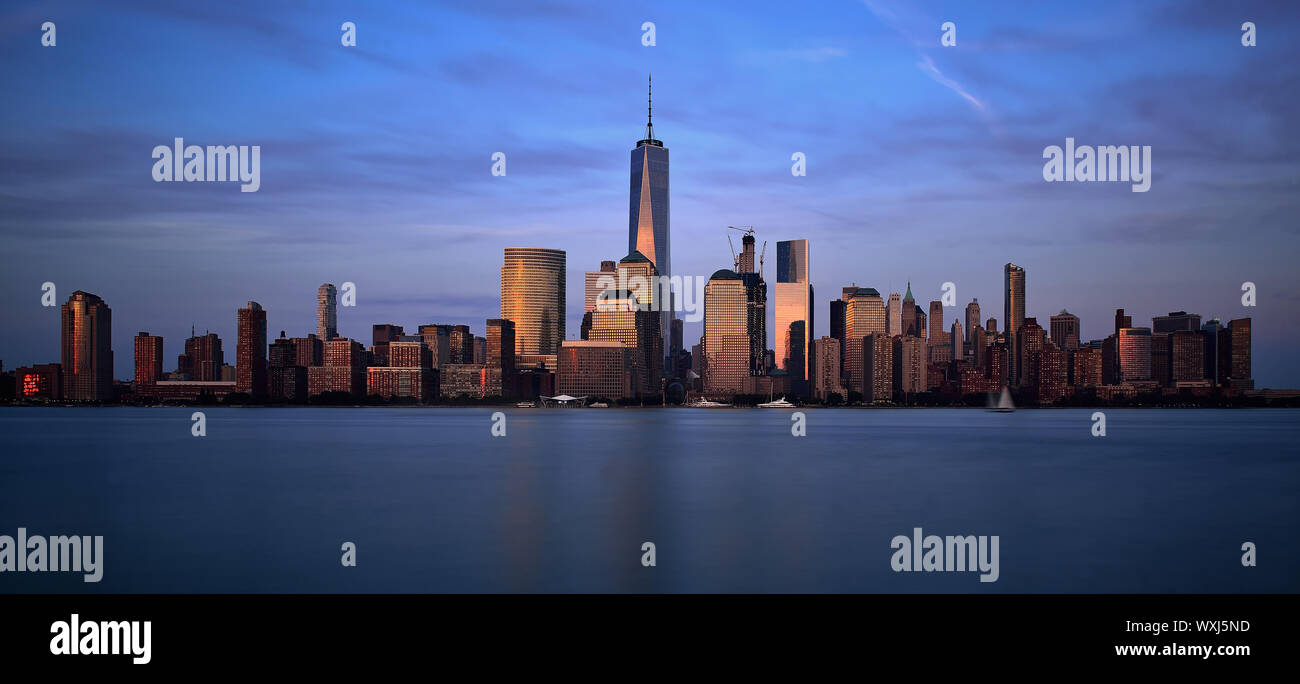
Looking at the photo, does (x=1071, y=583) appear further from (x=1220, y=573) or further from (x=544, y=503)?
(x=544, y=503)

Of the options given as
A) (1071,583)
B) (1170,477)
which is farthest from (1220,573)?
(1170,477)
